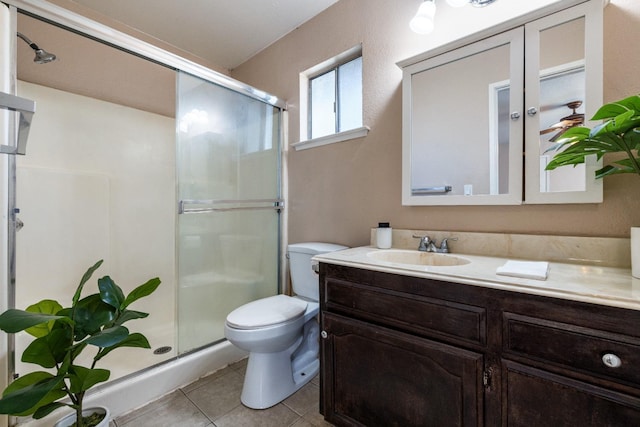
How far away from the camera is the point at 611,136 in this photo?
84 cm

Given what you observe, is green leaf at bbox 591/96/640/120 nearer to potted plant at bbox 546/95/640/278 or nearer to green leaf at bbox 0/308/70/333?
potted plant at bbox 546/95/640/278

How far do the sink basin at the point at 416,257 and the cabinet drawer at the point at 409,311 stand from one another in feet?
0.81

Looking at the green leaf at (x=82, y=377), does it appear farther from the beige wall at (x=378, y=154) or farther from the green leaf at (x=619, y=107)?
the green leaf at (x=619, y=107)

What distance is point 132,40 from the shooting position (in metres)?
1.51

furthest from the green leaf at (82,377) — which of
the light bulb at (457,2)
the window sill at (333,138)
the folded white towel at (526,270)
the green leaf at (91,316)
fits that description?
the light bulb at (457,2)

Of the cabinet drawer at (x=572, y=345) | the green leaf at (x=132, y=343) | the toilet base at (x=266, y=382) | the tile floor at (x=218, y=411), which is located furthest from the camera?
the toilet base at (x=266, y=382)

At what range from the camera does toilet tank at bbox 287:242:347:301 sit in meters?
1.80

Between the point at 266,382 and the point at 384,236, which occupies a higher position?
the point at 384,236

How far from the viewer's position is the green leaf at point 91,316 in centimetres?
101

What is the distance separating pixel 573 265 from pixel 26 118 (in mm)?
1995

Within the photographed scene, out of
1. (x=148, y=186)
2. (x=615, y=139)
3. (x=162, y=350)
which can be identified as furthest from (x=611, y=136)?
(x=148, y=186)

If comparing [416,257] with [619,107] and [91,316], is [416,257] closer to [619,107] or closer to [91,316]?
[619,107]

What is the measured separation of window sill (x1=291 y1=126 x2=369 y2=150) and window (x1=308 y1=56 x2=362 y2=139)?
0.42 feet

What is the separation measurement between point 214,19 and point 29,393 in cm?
231
